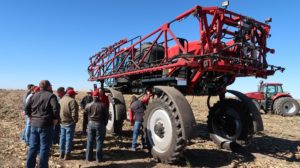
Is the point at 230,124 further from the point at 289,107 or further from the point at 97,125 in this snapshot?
the point at 289,107

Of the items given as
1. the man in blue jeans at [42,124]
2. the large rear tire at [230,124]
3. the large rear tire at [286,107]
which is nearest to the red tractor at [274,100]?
the large rear tire at [286,107]

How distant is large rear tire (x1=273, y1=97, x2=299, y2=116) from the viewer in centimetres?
2048

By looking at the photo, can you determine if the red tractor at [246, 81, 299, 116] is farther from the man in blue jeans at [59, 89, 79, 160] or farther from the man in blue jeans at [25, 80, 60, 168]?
the man in blue jeans at [25, 80, 60, 168]

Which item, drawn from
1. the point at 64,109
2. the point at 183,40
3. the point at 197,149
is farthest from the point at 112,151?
the point at 183,40

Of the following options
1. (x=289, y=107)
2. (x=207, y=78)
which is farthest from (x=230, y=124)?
(x=289, y=107)

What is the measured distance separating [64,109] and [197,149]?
13.1 feet

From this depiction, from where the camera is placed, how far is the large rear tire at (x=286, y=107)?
20.5 meters

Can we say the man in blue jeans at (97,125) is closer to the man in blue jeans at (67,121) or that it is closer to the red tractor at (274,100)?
the man in blue jeans at (67,121)

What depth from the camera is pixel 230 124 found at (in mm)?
8898

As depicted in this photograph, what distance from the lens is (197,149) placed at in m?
8.50

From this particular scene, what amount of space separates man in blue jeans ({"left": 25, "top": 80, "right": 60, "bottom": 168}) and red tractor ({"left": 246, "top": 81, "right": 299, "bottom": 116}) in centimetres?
1700

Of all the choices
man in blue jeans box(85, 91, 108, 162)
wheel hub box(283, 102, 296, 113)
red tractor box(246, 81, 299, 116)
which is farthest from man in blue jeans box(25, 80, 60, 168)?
wheel hub box(283, 102, 296, 113)

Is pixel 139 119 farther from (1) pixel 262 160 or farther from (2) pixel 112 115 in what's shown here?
(1) pixel 262 160

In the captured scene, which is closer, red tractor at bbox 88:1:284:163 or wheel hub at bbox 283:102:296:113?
red tractor at bbox 88:1:284:163
